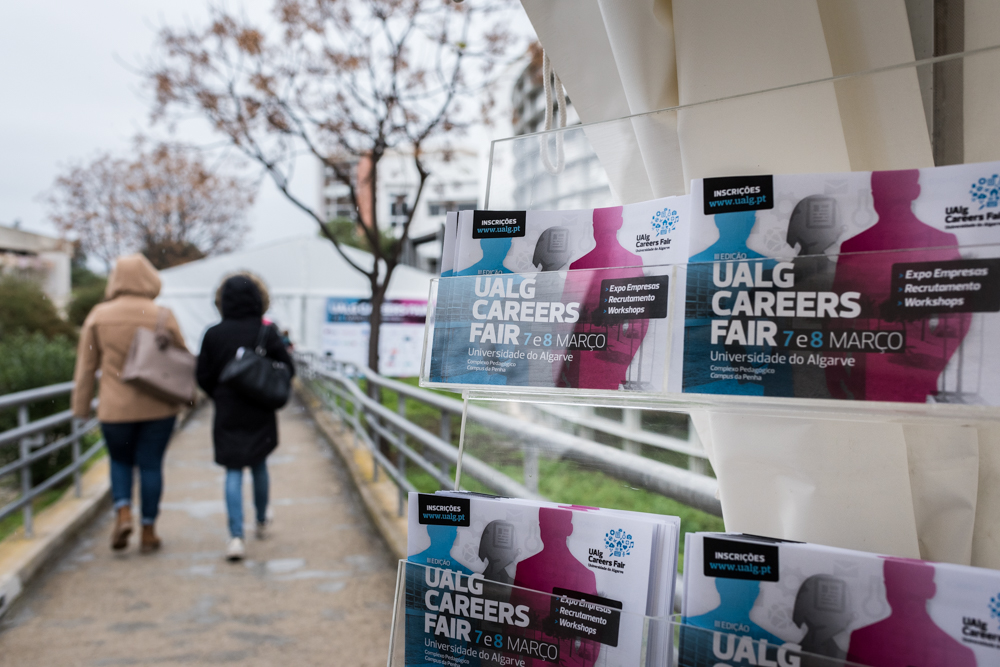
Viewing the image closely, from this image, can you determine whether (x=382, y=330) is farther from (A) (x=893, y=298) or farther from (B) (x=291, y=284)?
(A) (x=893, y=298)

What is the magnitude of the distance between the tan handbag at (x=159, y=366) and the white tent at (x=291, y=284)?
8240mm

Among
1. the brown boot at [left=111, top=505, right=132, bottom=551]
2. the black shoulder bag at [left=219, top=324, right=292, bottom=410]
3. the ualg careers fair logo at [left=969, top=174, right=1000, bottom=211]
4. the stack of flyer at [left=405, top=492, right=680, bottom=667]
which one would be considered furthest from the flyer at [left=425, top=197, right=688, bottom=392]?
the brown boot at [left=111, top=505, right=132, bottom=551]

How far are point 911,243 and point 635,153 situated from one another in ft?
1.33

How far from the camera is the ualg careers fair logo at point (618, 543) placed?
0.70 m

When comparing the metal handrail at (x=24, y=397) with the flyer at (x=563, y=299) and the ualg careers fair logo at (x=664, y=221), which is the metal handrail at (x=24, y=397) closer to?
the flyer at (x=563, y=299)

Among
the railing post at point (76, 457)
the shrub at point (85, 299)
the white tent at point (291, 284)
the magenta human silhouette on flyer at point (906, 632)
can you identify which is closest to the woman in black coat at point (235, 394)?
the railing post at point (76, 457)

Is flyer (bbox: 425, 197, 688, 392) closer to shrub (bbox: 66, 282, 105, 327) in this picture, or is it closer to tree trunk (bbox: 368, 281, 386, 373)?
tree trunk (bbox: 368, 281, 386, 373)

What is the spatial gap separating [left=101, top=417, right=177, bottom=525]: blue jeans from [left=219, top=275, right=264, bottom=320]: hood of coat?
2.13 feet

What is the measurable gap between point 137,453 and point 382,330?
8479mm

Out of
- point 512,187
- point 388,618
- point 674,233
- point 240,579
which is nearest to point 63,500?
point 240,579

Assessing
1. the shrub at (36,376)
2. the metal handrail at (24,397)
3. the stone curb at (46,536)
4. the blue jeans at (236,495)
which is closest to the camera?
the stone curb at (46,536)

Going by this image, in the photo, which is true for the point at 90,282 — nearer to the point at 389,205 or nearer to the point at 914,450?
the point at 389,205

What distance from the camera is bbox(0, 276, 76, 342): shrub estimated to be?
20.8ft

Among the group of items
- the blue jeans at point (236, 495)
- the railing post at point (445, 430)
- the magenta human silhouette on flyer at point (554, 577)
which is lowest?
the blue jeans at point (236, 495)
